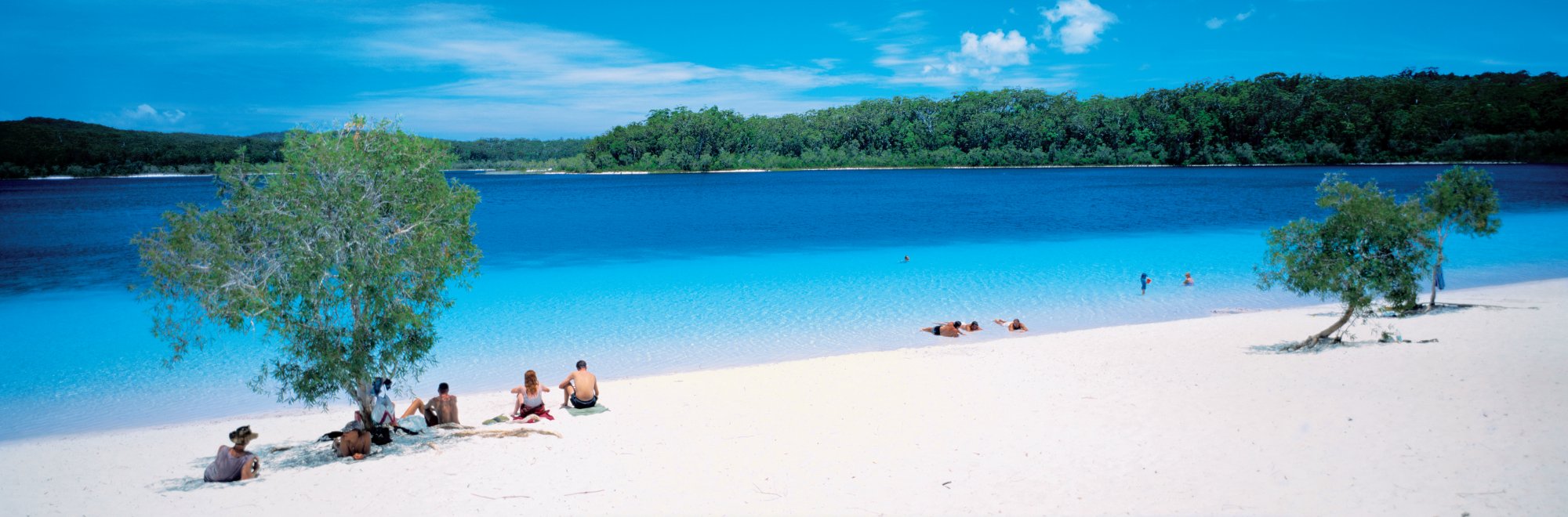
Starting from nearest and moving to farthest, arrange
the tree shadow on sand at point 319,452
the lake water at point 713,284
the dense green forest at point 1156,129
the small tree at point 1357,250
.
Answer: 1. the tree shadow on sand at point 319,452
2. the small tree at point 1357,250
3. the lake water at point 713,284
4. the dense green forest at point 1156,129

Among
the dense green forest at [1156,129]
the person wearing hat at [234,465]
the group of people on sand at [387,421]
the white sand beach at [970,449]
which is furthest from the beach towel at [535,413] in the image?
the dense green forest at [1156,129]

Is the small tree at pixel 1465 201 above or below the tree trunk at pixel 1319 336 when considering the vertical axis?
above

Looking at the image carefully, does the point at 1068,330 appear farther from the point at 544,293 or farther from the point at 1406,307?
the point at 544,293

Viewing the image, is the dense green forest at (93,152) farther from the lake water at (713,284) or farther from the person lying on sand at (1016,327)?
the person lying on sand at (1016,327)

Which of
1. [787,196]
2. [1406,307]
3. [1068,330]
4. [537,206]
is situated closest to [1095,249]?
[1068,330]

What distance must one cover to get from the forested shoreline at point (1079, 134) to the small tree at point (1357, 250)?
474 ft

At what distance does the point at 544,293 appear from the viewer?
27.5 metres

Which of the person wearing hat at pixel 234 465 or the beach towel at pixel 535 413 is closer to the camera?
the person wearing hat at pixel 234 465

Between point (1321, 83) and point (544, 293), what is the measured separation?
566 ft

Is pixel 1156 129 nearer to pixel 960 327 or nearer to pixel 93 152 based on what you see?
pixel 960 327

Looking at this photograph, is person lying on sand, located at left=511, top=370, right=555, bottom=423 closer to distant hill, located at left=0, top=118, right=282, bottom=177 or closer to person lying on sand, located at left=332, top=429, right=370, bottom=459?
person lying on sand, located at left=332, top=429, right=370, bottom=459

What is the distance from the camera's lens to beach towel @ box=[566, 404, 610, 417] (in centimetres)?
1238

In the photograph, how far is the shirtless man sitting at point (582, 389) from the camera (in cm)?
1256

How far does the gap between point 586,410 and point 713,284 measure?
1660 centimetres
